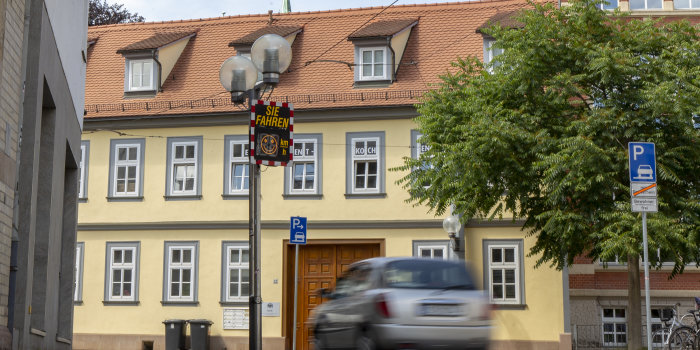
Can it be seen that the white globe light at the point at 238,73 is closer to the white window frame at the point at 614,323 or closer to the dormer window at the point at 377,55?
the dormer window at the point at 377,55

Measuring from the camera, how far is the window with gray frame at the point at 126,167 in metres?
29.7

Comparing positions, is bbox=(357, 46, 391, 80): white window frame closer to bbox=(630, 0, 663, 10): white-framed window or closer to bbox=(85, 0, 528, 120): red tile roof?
bbox=(85, 0, 528, 120): red tile roof

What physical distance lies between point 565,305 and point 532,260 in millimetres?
1583

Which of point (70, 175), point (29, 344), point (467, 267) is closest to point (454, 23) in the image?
point (70, 175)

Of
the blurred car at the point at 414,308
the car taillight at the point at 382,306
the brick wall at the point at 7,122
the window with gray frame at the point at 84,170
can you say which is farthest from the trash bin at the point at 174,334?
the brick wall at the point at 7,122

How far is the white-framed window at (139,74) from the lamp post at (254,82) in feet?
55.7

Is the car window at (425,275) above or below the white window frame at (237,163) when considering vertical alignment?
below

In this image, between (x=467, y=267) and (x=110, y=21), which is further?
(x=110, y=21)

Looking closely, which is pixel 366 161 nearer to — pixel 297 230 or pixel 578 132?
pixel 297 230

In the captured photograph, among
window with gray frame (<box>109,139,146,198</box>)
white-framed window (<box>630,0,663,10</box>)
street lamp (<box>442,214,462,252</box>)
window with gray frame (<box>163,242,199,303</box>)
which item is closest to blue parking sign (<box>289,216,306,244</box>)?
street lamp (<box>442,214,462,252</box>)

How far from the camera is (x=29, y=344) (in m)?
10.9

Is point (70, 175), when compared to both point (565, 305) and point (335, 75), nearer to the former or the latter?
point (335, 75)

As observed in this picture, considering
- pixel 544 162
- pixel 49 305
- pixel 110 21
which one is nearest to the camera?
pixel 49 305

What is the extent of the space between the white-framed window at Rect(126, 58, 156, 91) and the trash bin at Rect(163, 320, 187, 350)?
8185 mm
